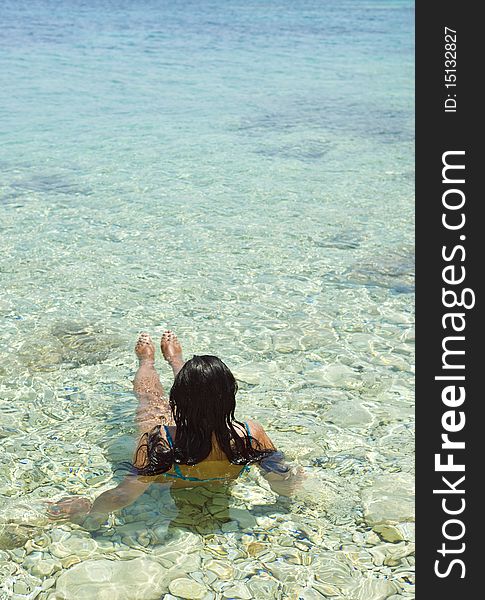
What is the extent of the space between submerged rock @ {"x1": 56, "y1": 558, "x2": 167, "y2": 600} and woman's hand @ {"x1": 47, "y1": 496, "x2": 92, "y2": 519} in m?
0.36

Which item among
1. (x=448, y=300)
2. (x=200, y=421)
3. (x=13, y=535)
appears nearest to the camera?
(x=13, y=535)

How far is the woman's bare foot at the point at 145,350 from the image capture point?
211 inches

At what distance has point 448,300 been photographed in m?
4.36

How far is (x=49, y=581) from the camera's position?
3.45 metres

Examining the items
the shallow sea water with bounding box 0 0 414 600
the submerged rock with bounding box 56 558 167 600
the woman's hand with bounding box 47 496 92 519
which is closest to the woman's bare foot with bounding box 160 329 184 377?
the shallow sea water with bounding box 0 0 414 600

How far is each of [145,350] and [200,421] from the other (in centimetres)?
165

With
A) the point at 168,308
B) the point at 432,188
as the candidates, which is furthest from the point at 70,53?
the point at 432,188

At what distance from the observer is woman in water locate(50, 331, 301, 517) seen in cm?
378

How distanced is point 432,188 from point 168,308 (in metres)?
2.72

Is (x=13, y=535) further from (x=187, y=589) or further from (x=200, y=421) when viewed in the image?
(x=200, y=421)

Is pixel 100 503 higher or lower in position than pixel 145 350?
lower

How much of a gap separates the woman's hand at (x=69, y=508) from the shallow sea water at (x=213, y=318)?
62 millimetres

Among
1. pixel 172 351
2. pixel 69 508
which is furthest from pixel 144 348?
pixel 69 508

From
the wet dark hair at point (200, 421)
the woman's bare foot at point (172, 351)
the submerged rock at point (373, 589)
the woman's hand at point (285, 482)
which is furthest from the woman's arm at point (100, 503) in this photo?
the woman's bare foot at point (172, 351)
